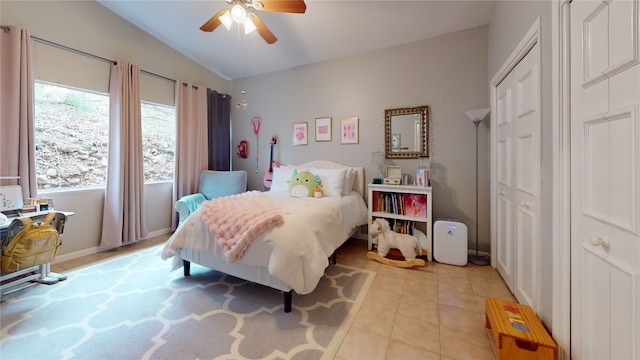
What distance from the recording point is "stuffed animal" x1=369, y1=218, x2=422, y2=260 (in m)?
2.52

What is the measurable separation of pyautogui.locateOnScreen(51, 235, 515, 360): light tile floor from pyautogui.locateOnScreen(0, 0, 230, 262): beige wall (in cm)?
47

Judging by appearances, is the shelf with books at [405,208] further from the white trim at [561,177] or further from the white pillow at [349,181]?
the white trim at [561,177]

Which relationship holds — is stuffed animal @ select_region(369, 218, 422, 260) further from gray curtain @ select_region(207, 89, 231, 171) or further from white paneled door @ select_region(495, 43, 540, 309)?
gray curtain @ select_region(207, 89, 231, 171)

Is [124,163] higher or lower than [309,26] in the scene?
lower

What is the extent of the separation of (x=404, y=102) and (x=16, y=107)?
13.2 ft

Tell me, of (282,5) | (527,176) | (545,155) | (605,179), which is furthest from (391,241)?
(282,5)

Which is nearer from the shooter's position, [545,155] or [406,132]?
[545,155]

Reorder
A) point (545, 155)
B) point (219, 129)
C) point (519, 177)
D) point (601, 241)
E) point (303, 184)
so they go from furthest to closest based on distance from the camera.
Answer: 1. point (219, 129)
2. point (303, 184)
3. point (519, 177)
4. point (545, 155)
5. point (601, 241)

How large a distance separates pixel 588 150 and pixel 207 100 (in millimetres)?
4432

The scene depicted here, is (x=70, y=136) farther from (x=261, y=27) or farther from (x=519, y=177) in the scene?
(x=519, y=177)

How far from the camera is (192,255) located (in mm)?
2137

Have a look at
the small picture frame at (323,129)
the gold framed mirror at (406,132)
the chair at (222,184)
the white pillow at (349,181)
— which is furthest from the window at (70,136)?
the gold framed mirror at (406,132)

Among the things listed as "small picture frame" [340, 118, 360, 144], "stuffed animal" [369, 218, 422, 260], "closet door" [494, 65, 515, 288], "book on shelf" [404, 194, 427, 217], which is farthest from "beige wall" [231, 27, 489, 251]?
"stuffed animal" [369, 218, 422, 260]

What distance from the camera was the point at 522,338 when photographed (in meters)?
1.16
